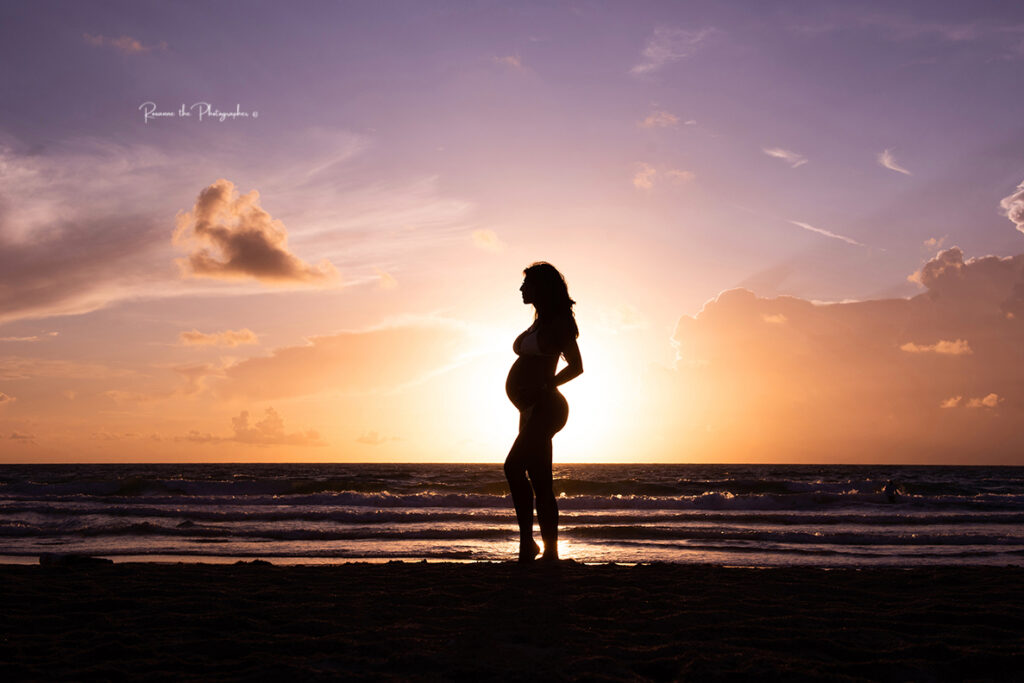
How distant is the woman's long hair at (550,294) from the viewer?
19.3 ft

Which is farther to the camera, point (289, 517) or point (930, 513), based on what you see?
point (930, 513)

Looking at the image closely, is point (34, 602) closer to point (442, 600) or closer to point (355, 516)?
point (442, 600)

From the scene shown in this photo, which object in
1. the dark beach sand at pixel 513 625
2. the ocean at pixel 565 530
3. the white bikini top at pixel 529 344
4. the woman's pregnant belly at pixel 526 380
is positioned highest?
the white bikini top at pixel 529 344

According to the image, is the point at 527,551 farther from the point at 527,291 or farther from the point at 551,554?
the point at 527,291

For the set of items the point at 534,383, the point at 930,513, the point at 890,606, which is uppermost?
the point at 534,383

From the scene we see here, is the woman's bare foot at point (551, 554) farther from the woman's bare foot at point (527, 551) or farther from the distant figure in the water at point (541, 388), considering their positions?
the woman's bare foot at point (527, 551)

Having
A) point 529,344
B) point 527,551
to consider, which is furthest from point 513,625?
point 529,344

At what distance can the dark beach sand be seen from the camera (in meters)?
3.29

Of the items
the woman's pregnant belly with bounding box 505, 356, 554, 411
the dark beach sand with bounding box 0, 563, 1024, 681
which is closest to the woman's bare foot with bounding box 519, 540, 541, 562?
the dark beach sand with bounding box 0, 563, 1024, 681

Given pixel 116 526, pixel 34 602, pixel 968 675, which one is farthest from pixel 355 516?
pixel 968 675

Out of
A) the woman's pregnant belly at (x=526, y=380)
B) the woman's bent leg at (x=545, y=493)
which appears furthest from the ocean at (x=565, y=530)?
the woman's pregnant belly at (x=526, y=380)

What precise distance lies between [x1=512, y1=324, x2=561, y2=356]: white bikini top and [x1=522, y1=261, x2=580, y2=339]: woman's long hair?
147mm

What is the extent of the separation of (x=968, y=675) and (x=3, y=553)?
408 inches

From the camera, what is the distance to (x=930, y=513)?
15.9m
